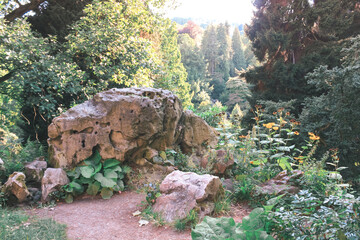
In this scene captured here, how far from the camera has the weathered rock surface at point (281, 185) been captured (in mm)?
3727

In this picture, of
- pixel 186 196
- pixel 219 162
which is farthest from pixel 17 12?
pixel 186 196

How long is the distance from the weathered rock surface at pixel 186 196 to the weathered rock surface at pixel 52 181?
200cm

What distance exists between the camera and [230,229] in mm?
2354

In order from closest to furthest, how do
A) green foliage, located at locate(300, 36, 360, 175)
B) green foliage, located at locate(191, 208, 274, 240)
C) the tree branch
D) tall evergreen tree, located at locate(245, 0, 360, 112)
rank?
green foliage, located at locate(191, 208, 274, 240) < green foliage, located at locate(300, 36, 360, 175) < the tree branch < tall evergreen tree, located at locate(245, 0, 360, 112)

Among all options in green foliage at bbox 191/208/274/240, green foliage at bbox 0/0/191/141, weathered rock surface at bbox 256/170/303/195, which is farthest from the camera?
green foliage at bbox 0/0/191/141

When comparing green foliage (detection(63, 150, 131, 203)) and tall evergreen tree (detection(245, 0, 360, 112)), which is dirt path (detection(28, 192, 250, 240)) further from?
tall evergreen tree (detection(245, 0, 360, 112))

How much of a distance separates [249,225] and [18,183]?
3.82m

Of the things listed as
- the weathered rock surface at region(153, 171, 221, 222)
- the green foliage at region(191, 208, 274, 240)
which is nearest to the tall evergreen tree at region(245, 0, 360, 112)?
the weathered rock surface at region(153, 171, 221, 222)

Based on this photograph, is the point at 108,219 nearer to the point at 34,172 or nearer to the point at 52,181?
the point at 52,181

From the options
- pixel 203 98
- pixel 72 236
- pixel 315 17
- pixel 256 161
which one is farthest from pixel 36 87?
pixel 203 98

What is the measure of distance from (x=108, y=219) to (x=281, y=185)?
107 inches

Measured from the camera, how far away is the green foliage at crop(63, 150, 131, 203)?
468 centimetres

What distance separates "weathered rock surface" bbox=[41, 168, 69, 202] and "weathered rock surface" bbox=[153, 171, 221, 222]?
200 cm

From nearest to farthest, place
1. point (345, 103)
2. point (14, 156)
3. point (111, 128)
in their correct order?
point (111, 128)
point (14, 156)
point (345, 103)
